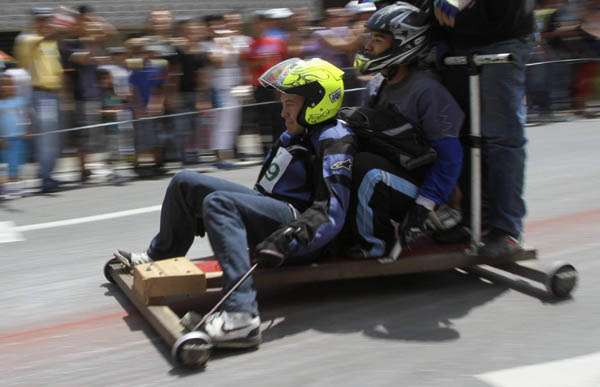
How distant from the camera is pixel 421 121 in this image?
4.44m

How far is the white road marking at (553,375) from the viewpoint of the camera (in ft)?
11.1

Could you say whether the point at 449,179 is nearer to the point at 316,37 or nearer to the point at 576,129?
the point at 316,37

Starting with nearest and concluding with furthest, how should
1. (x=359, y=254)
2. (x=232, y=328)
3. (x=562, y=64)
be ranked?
(x=232, y=328), (x=359, y=254), (x=562, y=64)

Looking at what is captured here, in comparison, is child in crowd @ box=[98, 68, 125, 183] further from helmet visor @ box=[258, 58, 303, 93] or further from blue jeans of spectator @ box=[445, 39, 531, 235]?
blue jeans of spectator @ box=[445, 39, 531, 235]

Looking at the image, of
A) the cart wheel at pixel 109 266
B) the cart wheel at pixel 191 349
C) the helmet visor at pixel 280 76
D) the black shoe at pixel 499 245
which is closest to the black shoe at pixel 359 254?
the black shoe at pixel 499 245

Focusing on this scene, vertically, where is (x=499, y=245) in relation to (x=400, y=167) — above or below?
below

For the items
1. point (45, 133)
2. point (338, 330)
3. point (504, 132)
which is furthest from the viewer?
point (45, 133)

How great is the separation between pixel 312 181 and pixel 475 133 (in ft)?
3.19

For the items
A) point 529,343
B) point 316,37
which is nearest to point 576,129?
point 316,37

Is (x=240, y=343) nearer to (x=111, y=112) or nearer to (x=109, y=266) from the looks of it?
(x=109, y=266)

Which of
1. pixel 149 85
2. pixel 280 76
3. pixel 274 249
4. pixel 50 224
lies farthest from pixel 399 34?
pixel 149 85

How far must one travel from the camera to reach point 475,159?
14.4ft

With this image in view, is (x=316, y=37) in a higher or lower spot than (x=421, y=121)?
higher

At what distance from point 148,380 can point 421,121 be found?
2.11 m
